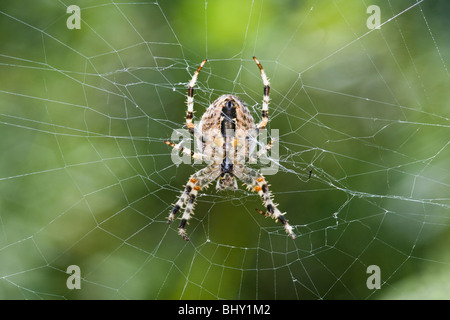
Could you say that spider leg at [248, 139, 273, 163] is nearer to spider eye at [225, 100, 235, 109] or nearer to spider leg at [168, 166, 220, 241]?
spider leg at [168, 166, 220, 241]

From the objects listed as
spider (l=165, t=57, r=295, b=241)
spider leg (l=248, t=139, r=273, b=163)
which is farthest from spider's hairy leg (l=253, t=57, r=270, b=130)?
spider leg (l=248, t=139, r=273, b=163)

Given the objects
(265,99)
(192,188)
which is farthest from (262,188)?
(265,99)

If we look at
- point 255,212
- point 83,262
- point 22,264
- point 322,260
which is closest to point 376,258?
point 322,260

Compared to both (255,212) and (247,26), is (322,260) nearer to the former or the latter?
(255,212)

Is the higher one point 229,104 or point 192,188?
point 229,104

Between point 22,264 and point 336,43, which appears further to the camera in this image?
point 336,43

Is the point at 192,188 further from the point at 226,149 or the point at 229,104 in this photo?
the point at 229,104

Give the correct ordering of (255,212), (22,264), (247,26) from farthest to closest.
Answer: (255,212)
(247,26)
(22,264)
